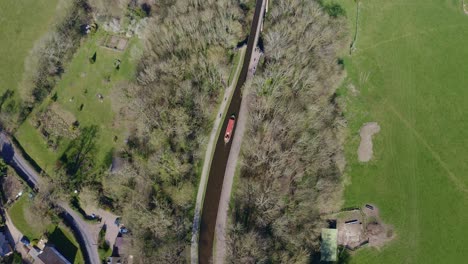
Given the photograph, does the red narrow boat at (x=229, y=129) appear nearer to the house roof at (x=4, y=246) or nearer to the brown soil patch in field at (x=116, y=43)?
the brown soil patch in field at (x=116, y=43)

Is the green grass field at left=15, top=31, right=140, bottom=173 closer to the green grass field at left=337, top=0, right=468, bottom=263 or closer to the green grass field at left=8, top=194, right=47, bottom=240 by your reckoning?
the green grass field at left=8, top=194, right=47, bottom=240

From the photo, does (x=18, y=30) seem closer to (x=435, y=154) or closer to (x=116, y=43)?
(x=116, y=43)


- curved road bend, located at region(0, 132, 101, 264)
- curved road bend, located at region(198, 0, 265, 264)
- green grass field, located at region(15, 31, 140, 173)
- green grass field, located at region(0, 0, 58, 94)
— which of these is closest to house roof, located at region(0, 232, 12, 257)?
curved road bend, located at region(0, 132, 101, 264)

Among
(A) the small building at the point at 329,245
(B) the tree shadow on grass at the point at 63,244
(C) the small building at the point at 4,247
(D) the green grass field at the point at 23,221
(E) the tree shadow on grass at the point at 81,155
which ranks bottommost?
(C) the small building at the point at 4,247

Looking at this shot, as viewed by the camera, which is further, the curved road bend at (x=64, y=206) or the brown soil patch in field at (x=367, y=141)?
the brown soil patch in field at (x=367, y=141)

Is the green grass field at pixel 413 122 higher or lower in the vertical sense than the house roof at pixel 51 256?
higher

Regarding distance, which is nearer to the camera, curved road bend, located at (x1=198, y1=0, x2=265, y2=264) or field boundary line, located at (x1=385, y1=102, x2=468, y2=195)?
curved road bend, located at (x1=198, y1=0, x2=265, y2=264)

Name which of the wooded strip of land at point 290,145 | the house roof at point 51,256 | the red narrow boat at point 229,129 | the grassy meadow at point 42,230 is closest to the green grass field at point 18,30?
the grassy meadow at point 42,230

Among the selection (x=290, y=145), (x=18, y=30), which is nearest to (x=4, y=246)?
(x=18, y=30)
